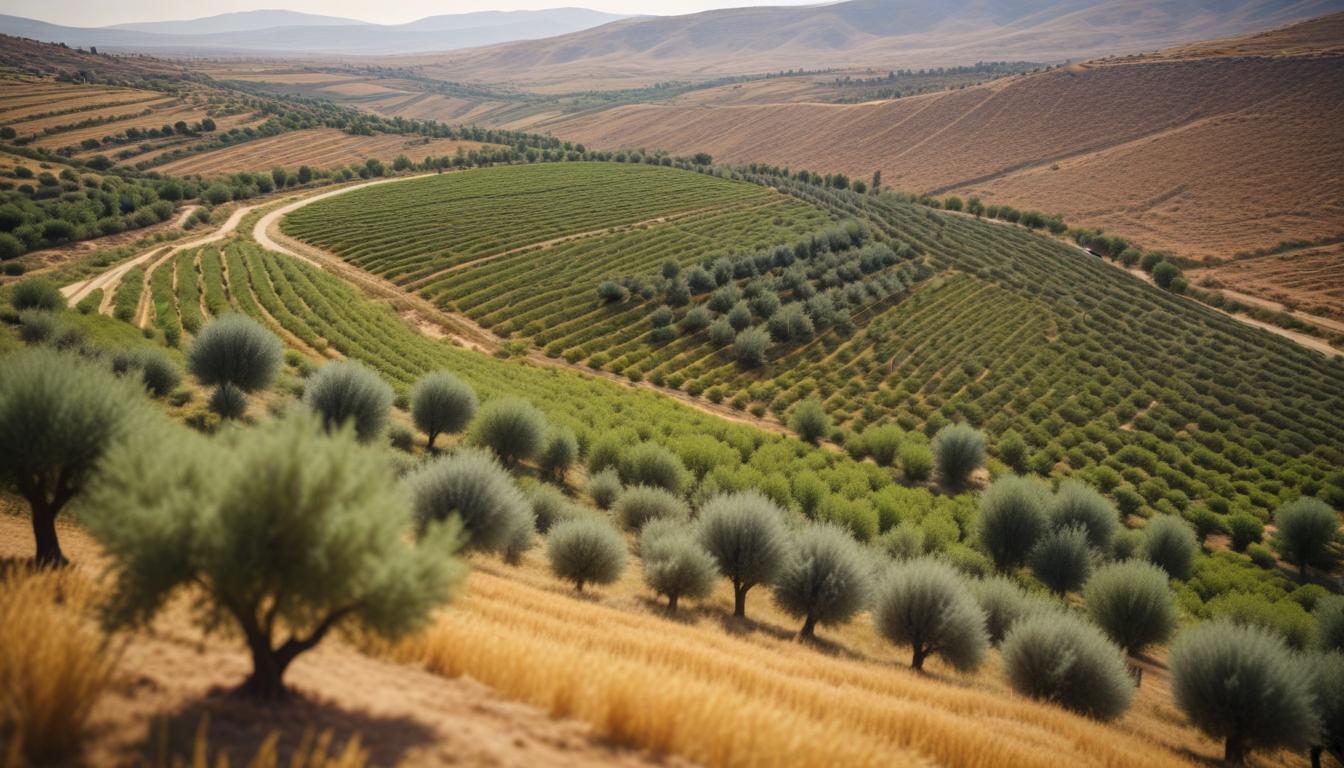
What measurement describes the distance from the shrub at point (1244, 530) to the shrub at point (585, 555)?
31423 millimetres

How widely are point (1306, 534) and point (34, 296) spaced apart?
56896 mm

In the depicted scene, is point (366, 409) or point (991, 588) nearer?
point (991, 588)

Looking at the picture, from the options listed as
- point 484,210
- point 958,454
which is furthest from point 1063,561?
point 484,210

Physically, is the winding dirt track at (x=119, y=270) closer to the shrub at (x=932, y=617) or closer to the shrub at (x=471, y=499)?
the shrub at (x=471, y=499)

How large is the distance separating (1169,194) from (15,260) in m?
129

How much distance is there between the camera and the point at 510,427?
2397 centimetres

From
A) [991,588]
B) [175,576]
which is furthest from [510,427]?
[175,576]

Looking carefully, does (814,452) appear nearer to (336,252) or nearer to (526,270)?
(526,270)

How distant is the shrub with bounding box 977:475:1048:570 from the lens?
23.2 m

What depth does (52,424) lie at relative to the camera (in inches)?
314

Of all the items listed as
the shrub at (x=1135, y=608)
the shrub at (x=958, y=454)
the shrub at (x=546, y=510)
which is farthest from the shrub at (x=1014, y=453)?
the shrub at (x=546, y=510)

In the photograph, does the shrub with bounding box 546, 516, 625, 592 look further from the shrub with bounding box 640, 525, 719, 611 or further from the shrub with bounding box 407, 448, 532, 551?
the shrub with bounding box 407, 448, 532, 551

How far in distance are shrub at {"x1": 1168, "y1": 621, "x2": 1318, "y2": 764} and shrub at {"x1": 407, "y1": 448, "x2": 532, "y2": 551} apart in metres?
14.2

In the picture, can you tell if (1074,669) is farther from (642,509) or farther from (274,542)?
(274,542)
